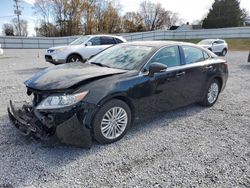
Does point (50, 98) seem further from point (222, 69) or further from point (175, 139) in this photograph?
point (222, 69)

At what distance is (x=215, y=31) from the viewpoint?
36062 millimetres

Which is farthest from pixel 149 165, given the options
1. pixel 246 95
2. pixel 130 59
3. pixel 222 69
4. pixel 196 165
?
pixel 246 95

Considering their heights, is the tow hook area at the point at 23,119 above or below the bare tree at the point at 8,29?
below

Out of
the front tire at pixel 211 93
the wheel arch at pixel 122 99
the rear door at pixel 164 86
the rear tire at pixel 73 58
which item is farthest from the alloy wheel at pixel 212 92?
the rear tire at pixel 73 58

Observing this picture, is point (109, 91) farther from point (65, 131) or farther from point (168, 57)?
point (168, 57)

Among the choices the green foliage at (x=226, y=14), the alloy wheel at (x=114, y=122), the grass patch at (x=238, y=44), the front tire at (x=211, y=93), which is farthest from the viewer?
the green foliage at (x=226, y=14)

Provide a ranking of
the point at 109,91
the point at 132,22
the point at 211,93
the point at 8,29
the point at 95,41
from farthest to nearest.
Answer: the point at 132,22, the point at 8,29, the point at 95,41, the point at 211,93, the point at 109,91

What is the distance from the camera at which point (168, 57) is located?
173 inches

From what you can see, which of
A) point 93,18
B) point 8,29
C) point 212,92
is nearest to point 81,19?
point 93,18

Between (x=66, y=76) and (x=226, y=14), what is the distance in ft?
164

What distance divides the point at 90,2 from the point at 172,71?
152ft

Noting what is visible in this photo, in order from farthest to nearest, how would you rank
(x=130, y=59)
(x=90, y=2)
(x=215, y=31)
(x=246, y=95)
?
1. (x=90, y=2)
2. (x=215, y=31)
3. (x=246, y=95)
4. (x=130, y=59)

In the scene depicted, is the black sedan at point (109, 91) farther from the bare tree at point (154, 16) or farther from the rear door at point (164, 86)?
the bare tree at point (154, 16)

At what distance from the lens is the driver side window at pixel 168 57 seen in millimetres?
4143
